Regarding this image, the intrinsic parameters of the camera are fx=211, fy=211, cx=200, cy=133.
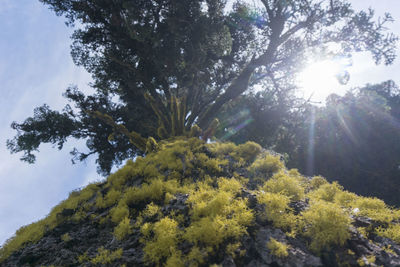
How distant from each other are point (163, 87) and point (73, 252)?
1267cm

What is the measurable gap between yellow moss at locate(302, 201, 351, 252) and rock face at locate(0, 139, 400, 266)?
0.02 metres

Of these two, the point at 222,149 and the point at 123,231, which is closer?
the point at 123,231

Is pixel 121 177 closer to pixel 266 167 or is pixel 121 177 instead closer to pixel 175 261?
pixel 175 261

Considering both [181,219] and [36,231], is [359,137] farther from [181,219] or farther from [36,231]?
[36,231]

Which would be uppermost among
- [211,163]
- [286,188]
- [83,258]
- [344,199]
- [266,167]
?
[211,163]

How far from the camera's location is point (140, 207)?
5758mm

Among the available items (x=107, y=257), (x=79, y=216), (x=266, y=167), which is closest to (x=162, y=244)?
(x=107, y=257)

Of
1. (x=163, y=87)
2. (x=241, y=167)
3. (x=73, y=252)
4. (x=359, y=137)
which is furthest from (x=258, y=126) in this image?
(x=73, y=252)

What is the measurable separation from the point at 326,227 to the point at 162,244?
2.97 meters

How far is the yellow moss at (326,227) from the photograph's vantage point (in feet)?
11.6

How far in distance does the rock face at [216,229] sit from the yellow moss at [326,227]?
16 mm

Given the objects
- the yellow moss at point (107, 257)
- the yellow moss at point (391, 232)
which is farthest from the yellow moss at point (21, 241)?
the yellow moss at point (391, 232)

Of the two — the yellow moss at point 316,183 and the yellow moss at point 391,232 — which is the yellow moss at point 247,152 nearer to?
the yellow moss at point 316,183

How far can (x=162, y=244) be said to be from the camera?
3.82 metres
